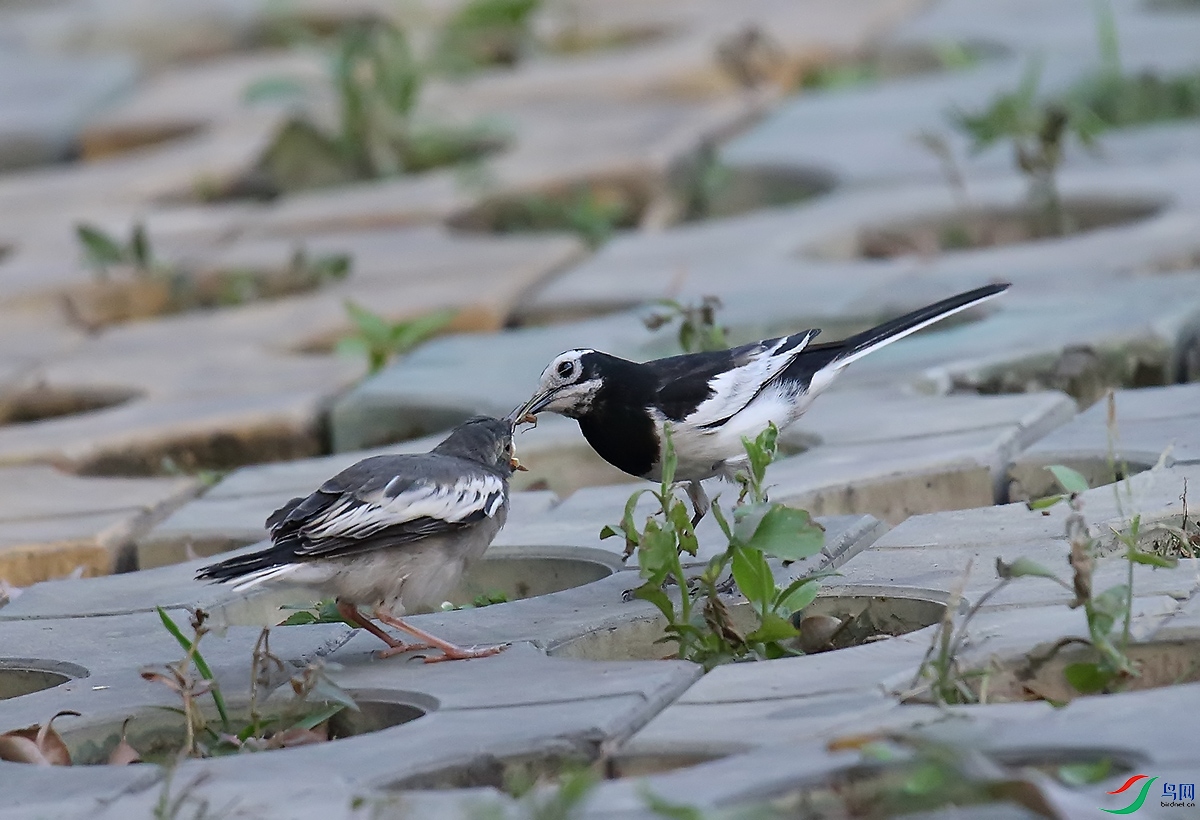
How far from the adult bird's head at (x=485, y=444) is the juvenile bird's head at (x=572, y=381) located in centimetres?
10

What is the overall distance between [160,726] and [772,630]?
3.91ft

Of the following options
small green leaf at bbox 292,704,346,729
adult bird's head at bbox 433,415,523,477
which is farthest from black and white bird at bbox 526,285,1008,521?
small green leaf at bbox 292,704,346,729

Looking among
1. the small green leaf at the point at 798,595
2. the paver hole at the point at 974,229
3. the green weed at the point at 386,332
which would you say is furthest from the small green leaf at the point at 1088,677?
the paver hole at the point at 974,229

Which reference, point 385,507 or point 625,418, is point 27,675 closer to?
point 385,507

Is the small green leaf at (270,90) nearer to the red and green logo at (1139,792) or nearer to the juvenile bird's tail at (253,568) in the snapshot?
the juvenile bird's tail at (253,568)

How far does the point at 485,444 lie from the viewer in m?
4.35

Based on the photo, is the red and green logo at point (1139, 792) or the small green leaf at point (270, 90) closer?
the red and green logo at point (1139, 792)

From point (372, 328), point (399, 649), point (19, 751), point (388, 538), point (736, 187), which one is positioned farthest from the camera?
point (736, 187)

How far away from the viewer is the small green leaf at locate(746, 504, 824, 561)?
3.67 m

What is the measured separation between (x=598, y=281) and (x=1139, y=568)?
12.8ft

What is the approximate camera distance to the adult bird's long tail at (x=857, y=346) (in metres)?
4.80

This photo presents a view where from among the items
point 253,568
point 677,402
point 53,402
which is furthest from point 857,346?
point 53,402

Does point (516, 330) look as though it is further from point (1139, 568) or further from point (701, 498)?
point (1139, 568)

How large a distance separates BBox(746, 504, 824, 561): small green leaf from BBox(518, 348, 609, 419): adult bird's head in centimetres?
89
